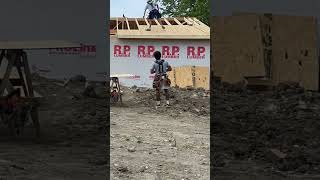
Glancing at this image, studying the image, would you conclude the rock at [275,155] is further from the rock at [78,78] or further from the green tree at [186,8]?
the green tree at [186,8]

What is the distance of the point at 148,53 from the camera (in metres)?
11.9

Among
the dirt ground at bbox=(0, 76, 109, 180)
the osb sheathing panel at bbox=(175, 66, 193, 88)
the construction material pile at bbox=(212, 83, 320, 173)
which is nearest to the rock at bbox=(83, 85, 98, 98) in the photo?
the dirt ground at bbox=(0, 76, 109, 180)

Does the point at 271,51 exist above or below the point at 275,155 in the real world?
above

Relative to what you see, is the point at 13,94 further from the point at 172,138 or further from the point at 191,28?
the point at 191,28

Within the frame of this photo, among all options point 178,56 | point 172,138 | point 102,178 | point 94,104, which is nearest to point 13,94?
point 102,178

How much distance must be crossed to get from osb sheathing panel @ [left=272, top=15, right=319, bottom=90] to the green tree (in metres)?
9.83

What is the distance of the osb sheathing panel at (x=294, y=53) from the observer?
8.20m

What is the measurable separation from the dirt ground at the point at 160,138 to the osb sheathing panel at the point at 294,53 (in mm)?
1438

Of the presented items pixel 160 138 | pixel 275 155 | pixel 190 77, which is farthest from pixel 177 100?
pixel 275 155

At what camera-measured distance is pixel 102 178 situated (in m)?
4.84

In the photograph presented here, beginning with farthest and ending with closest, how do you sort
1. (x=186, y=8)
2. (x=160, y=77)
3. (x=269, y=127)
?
(x=186, y=8), (x=160, y=77), (x=269, y=127)

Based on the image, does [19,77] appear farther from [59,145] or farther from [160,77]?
[160,77]

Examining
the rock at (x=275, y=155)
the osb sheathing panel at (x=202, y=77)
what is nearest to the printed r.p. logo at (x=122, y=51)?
the osb sheathing panel at (x=202, y=77)

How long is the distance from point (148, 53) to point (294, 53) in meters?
4.14
